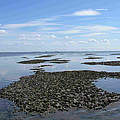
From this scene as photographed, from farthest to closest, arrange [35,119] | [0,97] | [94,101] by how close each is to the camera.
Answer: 1. [0,97]
2. [94,101]
3. [35,119]

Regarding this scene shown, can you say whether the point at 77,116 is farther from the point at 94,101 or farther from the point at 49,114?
the point at 94,101

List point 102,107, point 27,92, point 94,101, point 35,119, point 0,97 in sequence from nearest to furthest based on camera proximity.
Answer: point 35,119 → point 102,107 → point 94,101 → point 0,97 → point 27,92

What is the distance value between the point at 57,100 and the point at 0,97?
25.1 feet

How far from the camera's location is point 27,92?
2606 centimetres

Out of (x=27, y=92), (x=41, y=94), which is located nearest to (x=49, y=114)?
(x=41, y=94)

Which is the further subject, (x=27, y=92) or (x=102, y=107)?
(x=27, y=92)

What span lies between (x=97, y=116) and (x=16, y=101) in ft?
32.0

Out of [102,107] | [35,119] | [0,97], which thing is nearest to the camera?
[35,119]

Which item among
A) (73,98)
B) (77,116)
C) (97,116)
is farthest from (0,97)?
(97,116)

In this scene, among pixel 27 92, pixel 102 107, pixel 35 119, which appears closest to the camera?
pixel 35 119

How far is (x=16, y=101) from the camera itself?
22031mm

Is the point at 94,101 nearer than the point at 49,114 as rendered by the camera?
No

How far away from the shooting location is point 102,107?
19.1 metres

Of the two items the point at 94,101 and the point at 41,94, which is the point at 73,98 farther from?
the point at 41,94
